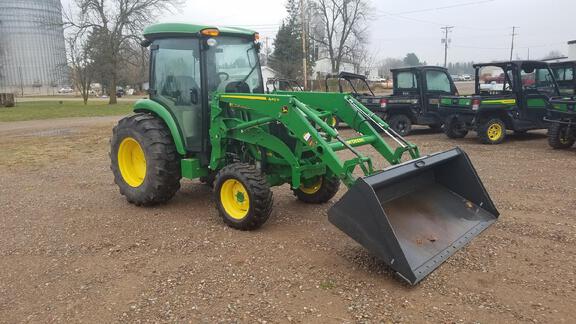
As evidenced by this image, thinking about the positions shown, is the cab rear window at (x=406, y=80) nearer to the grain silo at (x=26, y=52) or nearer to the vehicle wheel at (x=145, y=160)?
the vehicle wheel at (x=145, y=160)

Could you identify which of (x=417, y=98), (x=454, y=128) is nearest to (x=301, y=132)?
(x=454, y=128)

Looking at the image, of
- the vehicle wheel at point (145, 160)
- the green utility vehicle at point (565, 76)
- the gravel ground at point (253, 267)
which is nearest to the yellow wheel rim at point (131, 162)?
the vehicle wheel at point (145, 160)

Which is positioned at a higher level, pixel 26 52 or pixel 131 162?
pixel 26 52

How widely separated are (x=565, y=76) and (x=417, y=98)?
3856 mm

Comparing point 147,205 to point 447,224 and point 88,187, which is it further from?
point 447,224

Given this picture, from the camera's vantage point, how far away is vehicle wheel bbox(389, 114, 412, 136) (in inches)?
536

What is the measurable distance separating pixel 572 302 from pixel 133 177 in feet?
17.1

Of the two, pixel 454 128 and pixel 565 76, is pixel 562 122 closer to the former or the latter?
pixel 454 128

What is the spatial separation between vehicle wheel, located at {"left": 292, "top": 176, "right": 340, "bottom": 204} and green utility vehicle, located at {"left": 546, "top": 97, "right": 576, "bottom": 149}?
21.1ft

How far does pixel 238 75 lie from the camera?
5883 millimetres

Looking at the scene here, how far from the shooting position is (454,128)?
1234cm

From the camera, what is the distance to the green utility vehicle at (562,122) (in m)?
9.59

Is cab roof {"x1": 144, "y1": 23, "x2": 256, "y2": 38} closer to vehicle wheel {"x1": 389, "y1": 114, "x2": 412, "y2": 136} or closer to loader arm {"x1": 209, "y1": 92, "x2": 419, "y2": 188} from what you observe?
loader arm {"x1": 209, "y1": 92, "x2": 419, "y2": 188}

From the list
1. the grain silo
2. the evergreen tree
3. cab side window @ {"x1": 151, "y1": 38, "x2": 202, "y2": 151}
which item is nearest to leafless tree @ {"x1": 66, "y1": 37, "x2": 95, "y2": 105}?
the evergreen tree
